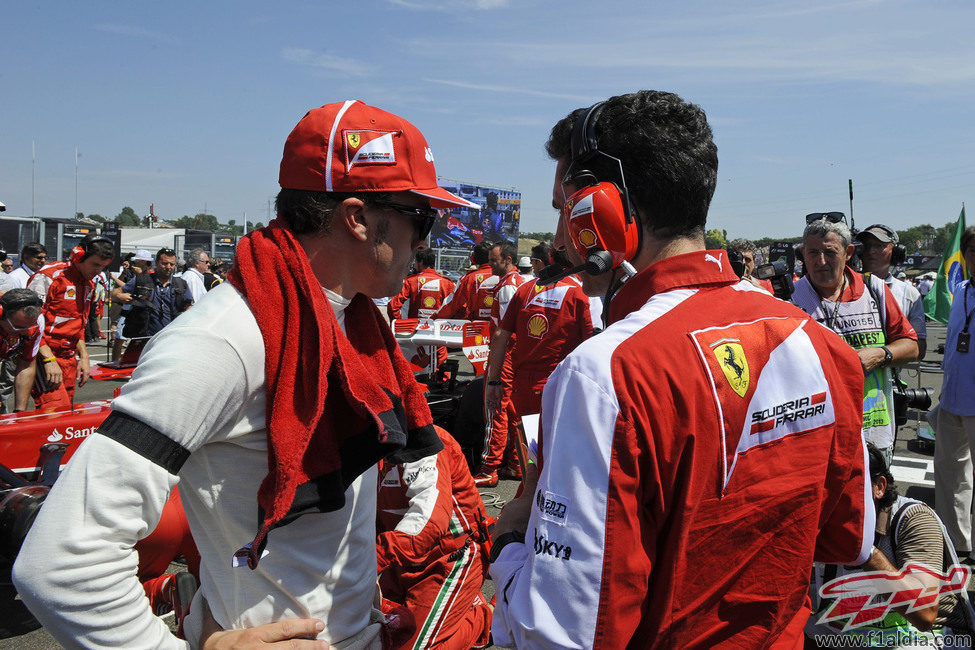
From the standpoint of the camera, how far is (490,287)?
29.8 ft

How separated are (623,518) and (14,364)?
8247 mm

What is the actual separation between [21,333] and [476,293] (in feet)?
16.4

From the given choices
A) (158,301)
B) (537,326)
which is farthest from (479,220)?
(537,326)

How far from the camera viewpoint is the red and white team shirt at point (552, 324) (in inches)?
235

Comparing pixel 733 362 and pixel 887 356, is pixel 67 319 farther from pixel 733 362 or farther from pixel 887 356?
pixel 733 362

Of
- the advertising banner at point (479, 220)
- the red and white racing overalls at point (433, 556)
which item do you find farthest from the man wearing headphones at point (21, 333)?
the advertising banner at point (479, 220)

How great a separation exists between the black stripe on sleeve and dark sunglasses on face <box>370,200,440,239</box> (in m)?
0.70

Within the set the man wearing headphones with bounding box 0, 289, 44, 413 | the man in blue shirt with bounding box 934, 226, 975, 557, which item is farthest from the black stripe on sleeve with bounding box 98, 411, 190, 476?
the man wearing headphones with bounding box 0, 289, 44, 413

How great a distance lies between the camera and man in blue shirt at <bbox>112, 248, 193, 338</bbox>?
10.4 metres

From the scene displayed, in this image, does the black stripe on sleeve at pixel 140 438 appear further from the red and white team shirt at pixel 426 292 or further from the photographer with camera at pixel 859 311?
the red and white team shirt at pixel 426 292

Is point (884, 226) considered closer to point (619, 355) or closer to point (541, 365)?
point (541, 365)

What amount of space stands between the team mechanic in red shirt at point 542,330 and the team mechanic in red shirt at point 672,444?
14.1 ft

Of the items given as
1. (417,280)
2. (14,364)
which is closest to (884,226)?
(417,280)

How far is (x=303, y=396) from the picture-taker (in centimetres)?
136
